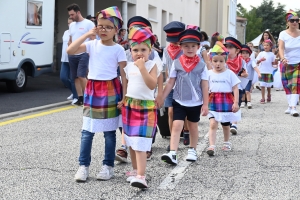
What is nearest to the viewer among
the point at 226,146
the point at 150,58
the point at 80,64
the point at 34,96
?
the point at 150,58

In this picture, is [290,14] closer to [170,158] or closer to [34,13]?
[170,158]

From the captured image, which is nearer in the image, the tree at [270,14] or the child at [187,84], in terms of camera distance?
the child at [187,84]

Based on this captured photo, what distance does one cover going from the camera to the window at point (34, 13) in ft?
43.8

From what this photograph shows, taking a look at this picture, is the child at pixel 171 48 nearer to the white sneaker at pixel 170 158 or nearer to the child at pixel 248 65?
the white sneaker at pixel 170 158

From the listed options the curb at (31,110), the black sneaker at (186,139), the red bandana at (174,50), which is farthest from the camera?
the curb at (31,110)

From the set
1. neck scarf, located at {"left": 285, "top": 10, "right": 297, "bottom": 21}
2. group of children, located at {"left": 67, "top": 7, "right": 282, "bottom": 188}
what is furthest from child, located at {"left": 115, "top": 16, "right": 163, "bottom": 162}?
neck scarf, located at {"left": 285, "top": 10, "right": 297, "bottom": 21}

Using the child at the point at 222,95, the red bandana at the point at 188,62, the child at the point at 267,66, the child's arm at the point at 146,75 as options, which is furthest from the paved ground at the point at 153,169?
the child at the point at 267,66

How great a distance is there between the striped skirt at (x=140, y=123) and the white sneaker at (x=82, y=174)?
1.72ft

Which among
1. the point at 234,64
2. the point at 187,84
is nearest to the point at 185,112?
the point at 187,84

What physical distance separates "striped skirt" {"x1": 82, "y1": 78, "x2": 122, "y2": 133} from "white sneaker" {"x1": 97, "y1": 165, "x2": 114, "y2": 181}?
37 centimetres

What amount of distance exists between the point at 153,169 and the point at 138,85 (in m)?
1.15

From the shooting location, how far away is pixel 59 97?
12797 mm

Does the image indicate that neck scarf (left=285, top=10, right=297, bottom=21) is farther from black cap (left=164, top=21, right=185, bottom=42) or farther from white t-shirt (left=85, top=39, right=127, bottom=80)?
white t-shirt (left=85, top=39, right=127, bottom=80)

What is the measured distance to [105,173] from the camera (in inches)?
210
